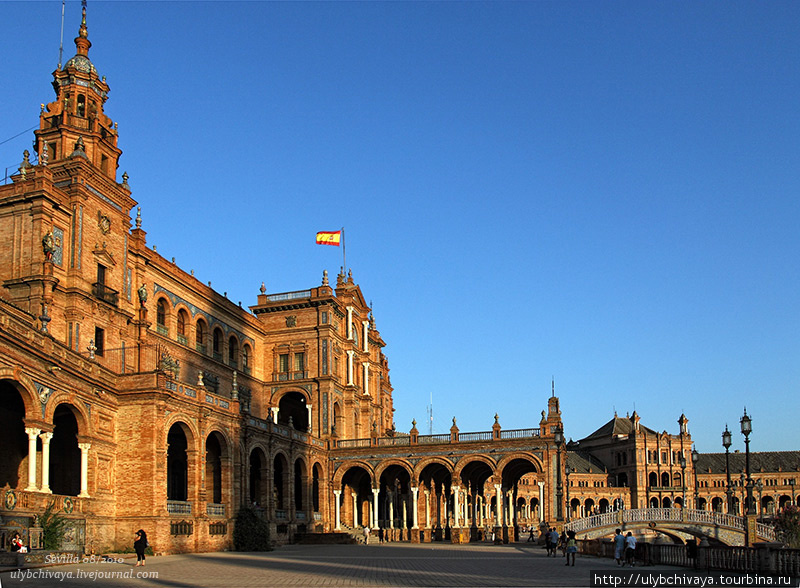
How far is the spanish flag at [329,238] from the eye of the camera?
223 feet

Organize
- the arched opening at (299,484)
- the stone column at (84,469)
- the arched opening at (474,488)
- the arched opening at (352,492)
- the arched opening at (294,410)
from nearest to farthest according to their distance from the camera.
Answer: the stone column at (84,469) → the arched opening at (299,484) → the arched opening at (474,488) → the arched opening at (352,492) → the arched opening at (294,410)

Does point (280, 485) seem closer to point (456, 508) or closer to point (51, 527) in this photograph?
point (456, 508)

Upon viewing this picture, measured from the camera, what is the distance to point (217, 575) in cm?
2578

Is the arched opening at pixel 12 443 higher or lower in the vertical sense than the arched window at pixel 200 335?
lower

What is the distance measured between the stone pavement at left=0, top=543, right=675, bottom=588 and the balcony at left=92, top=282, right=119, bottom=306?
45.5 feet

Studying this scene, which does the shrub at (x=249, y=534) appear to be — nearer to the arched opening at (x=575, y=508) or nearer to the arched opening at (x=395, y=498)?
the arched opening at (x=395, y=498)

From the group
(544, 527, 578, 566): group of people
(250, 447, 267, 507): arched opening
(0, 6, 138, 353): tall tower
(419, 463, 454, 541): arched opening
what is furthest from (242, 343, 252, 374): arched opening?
(544, 527, 578, 566): group of people

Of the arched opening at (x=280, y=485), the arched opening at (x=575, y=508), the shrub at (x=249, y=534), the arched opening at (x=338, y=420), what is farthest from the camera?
the arched opening at (x=575, y=508)

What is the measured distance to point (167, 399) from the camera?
1538 inches

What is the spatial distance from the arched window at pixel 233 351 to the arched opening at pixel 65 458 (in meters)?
24.0

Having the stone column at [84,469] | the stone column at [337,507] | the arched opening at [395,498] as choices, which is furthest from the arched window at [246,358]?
the stone column at [84,469]

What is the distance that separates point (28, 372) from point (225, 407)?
16632 millimetres

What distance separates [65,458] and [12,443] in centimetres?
302

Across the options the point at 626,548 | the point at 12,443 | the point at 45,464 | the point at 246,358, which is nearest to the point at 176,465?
the point at 246,358
